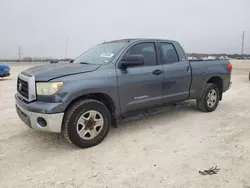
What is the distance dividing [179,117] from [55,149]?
2.99m

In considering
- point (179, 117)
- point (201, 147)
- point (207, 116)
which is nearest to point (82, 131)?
point (201, 147)

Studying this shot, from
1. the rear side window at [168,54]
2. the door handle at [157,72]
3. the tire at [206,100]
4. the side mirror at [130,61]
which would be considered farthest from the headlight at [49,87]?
the tire at [206,100]

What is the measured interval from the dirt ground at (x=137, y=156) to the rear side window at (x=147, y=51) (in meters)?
1.35

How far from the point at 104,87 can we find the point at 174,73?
1.77 metres

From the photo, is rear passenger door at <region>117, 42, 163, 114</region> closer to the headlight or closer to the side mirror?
the side mirror

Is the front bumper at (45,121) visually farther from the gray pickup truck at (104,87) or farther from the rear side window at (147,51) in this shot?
the rear side window at (147,51)

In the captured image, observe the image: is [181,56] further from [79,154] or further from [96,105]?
[79,154]

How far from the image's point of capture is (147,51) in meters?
4.29

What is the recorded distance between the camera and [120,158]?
3.14 m

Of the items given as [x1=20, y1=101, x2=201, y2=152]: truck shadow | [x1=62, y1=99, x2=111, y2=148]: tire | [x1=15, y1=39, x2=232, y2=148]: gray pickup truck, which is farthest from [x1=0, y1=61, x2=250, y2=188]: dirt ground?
[x1=15, y1=39, x2=232, y2=148]: gray pickup truck

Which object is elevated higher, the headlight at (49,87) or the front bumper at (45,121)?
the headlight at (49,87)

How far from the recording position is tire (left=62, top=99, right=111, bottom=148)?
3.22m

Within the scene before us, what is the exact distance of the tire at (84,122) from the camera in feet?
10.6

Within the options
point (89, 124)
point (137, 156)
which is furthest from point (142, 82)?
point (137, 156)
